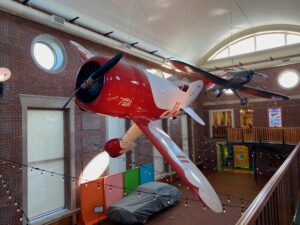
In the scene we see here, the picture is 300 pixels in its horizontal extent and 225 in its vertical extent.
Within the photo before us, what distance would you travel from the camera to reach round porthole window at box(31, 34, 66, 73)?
299 inches

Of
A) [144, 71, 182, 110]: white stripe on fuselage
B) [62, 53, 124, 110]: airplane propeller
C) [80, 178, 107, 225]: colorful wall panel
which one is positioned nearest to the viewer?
[62, 53, 124, 110]: airplane propeller

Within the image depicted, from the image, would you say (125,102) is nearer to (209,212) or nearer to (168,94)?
(168,94)

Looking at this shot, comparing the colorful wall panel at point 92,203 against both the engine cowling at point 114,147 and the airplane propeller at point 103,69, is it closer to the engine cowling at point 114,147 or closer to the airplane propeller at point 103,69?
the engine cowling at point 114,147

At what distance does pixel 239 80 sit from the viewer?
22.3ft

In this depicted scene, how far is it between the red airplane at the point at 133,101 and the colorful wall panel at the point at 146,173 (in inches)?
272

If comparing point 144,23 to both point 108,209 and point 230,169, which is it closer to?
point 108,209

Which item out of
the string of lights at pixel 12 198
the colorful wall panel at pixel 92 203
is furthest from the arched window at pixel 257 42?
the string of lights at pixel 12 198

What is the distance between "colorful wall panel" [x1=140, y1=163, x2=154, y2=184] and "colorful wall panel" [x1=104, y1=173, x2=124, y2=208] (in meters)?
1.35

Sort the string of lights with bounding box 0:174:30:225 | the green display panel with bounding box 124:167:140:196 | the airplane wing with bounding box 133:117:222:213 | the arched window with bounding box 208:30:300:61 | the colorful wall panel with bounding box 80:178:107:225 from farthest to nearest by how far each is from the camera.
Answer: the arched window with bounding box 208:30:300:61 → the green display panel with bounding box 124:167:140:196 → the colorful wall panel with bounding box 80:178:107:225 → the string of lights with bounding box 0:174:30:225 → the airplane wing with bounding box 133:117:222:213

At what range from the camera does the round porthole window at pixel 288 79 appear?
1306 cm

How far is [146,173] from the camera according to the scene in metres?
10.9

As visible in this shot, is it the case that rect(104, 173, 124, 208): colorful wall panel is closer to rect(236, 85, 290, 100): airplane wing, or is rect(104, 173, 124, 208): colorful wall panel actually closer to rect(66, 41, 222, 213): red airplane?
rect(66, 41, 222, 213): red airplane

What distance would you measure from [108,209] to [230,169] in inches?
380

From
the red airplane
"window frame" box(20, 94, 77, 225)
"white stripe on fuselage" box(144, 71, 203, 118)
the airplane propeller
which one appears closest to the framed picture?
"white stripe on fuselage" box(144, 71, 203, 118)
